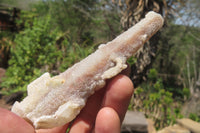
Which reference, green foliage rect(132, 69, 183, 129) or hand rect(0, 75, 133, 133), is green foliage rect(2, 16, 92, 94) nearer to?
green foliage rect(132, 69, 183, 129)

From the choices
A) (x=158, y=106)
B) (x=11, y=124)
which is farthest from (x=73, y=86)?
(x=158, y=106)

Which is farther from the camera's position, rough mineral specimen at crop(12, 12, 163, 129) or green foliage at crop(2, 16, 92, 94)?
green foliage at crop(2, 16, 92, 94)

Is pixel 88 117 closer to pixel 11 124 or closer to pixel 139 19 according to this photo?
pixel 11 124

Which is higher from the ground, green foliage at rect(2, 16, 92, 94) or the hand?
the hand

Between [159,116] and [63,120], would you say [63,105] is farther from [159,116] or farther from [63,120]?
[159,116]

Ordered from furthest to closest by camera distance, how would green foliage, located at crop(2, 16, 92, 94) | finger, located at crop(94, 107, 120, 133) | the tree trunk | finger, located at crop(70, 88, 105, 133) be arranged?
1. green foliage, located at crop(2, 16, 92, 94)
2. the tree trunk
3. finger, located at crop(70, 88, 105, 133)
4. finger, located at crop(94, 107, 120, 133)

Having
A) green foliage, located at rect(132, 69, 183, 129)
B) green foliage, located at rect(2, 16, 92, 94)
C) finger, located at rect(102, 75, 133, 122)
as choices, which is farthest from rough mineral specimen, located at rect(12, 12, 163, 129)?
green foliage, located at rect(132, 69, 183, 129)
